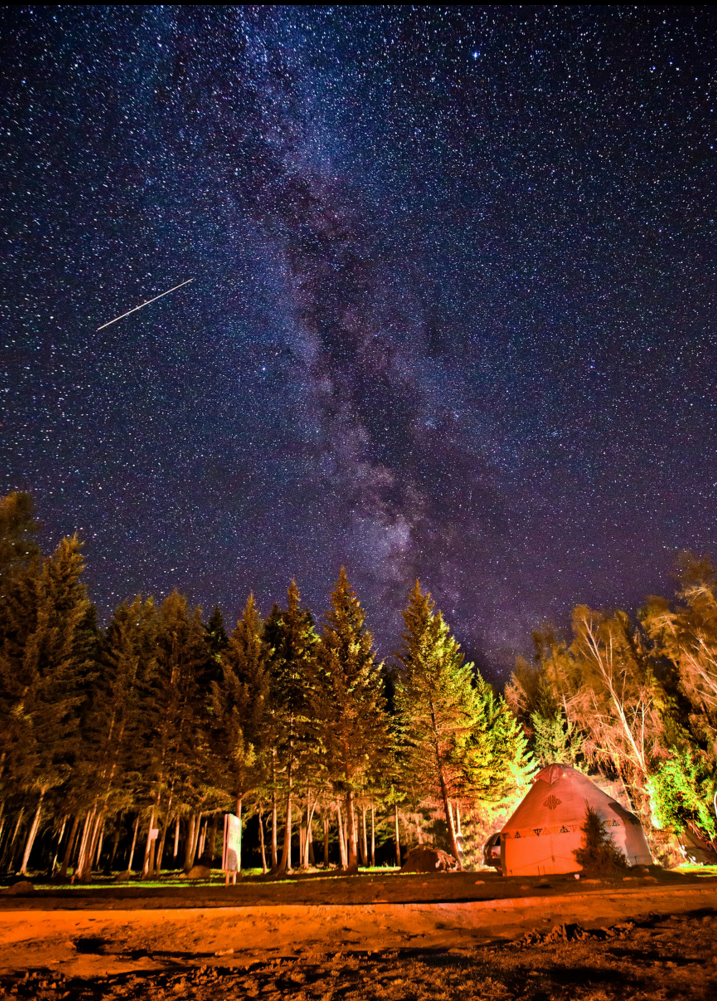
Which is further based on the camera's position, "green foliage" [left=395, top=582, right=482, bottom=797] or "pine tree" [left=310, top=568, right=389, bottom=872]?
"green foliage" [left=395, top=582, right=482, bottom=797]

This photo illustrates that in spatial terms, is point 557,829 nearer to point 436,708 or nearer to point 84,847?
point 436,708

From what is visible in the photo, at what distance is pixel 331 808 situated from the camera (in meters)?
37.7

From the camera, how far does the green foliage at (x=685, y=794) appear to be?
2545cm

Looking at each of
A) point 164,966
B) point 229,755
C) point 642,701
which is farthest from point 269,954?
point 642,701

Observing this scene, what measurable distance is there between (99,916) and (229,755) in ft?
47.4

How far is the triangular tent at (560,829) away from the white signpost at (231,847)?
12.5m

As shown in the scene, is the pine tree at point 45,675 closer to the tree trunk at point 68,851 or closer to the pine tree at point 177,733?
the tree trunk at point 68,851

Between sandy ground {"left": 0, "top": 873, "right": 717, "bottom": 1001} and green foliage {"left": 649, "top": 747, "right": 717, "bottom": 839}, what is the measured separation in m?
13.5

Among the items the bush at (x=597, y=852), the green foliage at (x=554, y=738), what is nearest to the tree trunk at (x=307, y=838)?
the bush at (x=597, y=852)

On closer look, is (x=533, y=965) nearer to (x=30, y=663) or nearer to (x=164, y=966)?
(x=164, y=966)

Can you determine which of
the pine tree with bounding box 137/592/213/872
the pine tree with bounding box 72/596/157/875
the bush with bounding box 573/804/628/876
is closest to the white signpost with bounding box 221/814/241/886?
the pine tree with bounding box 137/592/213/872

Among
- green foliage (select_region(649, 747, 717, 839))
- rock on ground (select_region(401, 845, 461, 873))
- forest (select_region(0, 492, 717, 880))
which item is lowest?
rock on ground (select_region(401, 845, 461, 873))

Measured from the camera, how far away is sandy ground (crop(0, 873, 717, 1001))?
558cm

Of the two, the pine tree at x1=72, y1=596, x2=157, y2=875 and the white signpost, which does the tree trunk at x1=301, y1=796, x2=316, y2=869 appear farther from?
the white signpost
